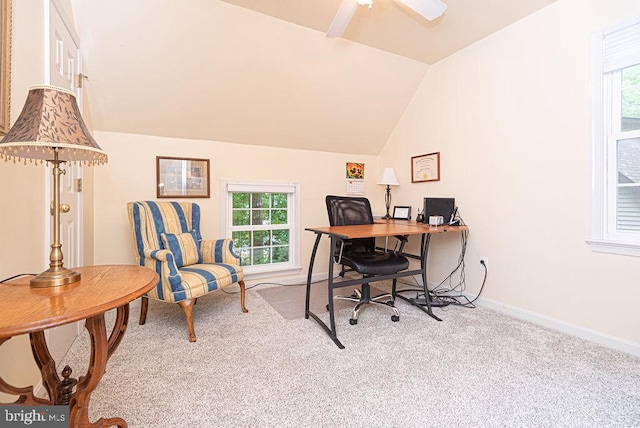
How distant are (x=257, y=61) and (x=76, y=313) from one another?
2544 mm

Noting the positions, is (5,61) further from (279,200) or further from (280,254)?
(280,254)

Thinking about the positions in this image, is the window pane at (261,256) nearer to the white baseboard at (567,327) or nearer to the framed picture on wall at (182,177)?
the framed picture on wall at (182,177)

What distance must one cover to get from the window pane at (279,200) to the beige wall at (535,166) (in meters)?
1.84

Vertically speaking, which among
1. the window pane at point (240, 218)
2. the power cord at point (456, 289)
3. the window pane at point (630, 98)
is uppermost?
the window pane at point (630, 98)

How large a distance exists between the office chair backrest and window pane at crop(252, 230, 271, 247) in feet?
3.90

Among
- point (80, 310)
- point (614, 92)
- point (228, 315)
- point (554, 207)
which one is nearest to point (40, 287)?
point (80, 310)

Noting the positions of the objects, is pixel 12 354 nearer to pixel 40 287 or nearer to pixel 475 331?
pixel 40 287

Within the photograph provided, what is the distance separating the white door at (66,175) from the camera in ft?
5.53

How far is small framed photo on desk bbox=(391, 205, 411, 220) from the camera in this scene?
3521 millimetres

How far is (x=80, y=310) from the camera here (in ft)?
2.62

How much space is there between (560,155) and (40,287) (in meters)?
3.14

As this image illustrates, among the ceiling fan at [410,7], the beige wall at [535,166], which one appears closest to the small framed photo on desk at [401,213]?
the beige wall at [535,166]

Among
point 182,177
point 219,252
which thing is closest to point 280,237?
point 219,252

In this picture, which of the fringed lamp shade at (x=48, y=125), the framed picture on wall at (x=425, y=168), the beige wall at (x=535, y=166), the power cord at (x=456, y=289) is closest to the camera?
the fringed lamp shade at (x=48, y=125)
